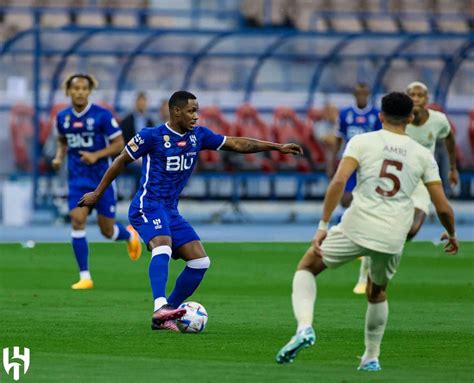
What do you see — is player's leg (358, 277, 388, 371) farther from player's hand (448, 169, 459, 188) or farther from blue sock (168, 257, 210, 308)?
player's hand (448, 169, 459, 188)

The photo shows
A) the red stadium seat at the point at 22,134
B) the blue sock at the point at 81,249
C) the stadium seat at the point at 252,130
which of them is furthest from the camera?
the red stadium seat at the point at 22,134

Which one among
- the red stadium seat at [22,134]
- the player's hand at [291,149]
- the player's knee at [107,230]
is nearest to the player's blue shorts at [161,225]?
the player's hand at [291,149]

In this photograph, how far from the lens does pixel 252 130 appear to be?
29.4m

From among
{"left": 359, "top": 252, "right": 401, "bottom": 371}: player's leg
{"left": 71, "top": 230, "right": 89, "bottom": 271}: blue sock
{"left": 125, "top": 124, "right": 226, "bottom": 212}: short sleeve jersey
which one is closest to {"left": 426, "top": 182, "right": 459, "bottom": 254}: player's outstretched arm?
{"left": 359, "top": 252, "right": 401, "bottom": 371}: player's leg

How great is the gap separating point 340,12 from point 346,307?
86.6ft

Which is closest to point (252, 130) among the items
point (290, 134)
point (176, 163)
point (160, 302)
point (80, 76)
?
point (290, 134)

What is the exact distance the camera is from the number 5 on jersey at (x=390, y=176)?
375 inches

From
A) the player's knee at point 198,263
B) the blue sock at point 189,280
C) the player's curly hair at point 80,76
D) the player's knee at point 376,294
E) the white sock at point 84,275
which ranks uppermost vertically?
the player's curly hair at point 80,76

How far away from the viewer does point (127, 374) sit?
9.32 meters

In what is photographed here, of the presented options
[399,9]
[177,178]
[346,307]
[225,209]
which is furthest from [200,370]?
[399,9]

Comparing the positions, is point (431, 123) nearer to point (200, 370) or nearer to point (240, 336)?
point (240, 336)

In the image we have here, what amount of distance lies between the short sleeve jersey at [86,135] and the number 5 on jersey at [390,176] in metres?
7.23

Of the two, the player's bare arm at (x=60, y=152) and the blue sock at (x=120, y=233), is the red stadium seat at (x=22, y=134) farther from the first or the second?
the player's bare arm at (x=60, y=152)

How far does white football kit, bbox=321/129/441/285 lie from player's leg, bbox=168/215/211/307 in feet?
9.46
